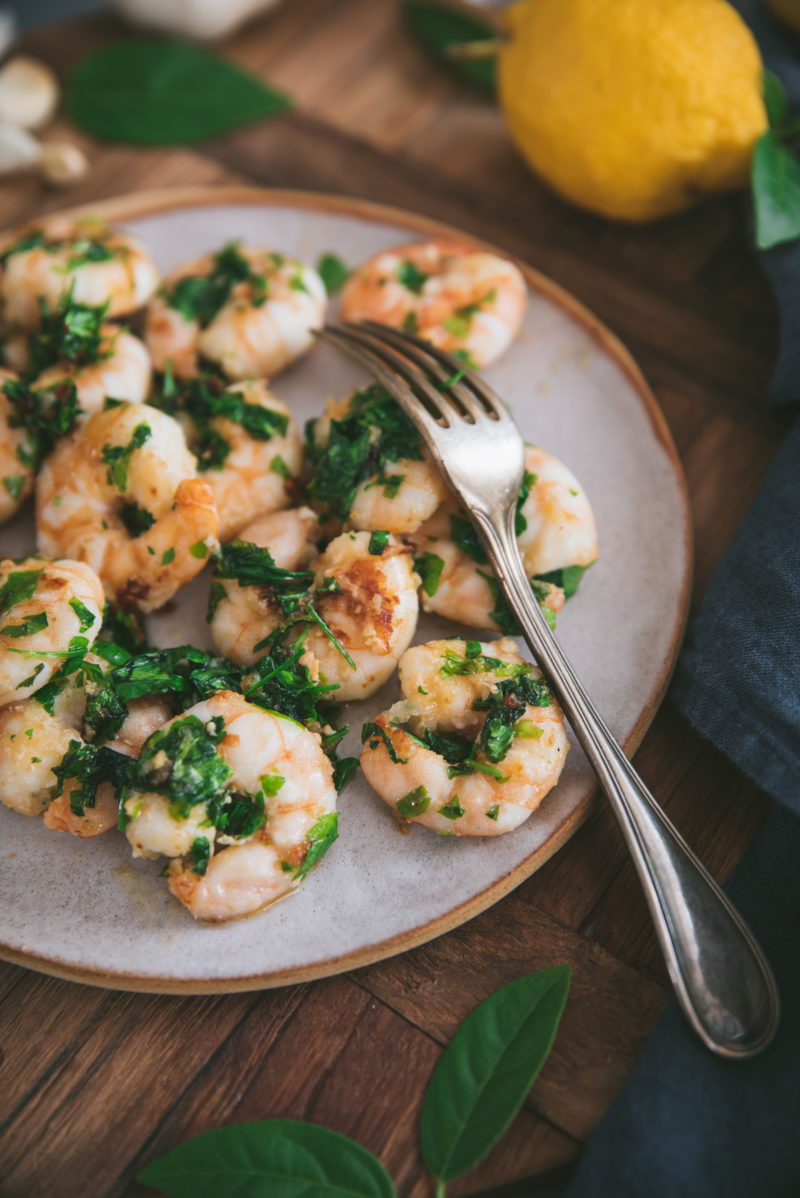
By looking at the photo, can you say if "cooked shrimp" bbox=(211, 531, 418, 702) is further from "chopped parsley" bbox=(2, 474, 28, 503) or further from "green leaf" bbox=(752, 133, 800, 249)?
"green leaf" bbox=(752, 133, 800, 249)

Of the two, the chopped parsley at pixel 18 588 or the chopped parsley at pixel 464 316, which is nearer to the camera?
the chopped parsley at pixel 18 588

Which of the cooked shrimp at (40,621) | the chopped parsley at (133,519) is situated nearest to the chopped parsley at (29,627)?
the cooked shrimp at (40,621)

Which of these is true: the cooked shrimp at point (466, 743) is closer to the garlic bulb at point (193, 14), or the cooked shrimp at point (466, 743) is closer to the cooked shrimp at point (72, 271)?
the cooked shrimp at point (72, 271)

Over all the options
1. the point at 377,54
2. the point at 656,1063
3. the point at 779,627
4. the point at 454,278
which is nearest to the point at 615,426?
the point at 454,278

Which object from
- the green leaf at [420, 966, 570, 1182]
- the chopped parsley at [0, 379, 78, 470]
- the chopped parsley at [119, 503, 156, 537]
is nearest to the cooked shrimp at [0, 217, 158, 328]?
the chopped parsley at [0, 379, 78, 470]

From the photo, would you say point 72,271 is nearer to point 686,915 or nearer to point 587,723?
point 587,723

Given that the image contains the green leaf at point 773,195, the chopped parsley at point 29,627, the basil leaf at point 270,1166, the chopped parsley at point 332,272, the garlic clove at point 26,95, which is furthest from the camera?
the garlic clove at point 26,95

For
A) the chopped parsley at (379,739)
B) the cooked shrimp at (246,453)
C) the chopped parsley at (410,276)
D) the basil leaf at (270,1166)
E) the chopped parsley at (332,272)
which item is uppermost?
the chopped parsley at (410,276)
